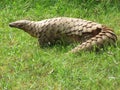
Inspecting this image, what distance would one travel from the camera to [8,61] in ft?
17.8

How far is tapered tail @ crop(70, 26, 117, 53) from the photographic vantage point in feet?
17.3

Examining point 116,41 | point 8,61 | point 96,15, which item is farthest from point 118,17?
point 8,61

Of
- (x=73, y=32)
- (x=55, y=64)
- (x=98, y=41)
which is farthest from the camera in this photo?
(x=73, y=32)

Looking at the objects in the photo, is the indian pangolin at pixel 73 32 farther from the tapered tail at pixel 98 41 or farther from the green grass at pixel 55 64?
the green grass at pixel 55 64

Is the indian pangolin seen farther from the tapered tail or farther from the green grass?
the green grass

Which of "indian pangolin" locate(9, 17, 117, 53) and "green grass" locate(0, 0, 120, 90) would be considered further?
"indian pangolin" locate(9, 17, 117, 53)

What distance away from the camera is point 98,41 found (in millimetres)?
5316

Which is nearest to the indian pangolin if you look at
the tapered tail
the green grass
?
the tapered tail

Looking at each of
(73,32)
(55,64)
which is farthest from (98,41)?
(55,64)

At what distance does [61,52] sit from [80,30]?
0.39 metres

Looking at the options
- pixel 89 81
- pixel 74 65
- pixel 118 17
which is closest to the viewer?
pixel 89 81

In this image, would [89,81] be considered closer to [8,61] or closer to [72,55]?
[72,55]

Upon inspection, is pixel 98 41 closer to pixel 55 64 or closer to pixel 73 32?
pixel 73 32

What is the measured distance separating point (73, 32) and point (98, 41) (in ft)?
1.46
